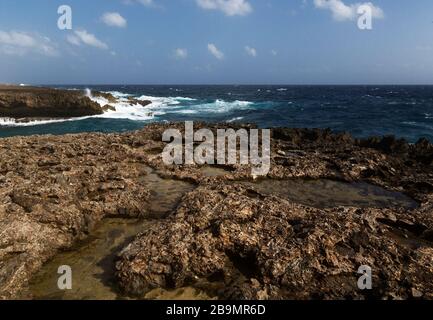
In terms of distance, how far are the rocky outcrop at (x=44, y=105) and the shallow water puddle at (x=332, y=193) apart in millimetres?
36532

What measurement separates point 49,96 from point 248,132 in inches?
1239

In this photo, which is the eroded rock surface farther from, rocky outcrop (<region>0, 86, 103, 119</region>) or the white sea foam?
the white sea foam

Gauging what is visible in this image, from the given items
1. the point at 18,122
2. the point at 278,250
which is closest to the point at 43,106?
the point at 18,122

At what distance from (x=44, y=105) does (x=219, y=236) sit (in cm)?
4090

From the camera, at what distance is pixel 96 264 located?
26.7 ft

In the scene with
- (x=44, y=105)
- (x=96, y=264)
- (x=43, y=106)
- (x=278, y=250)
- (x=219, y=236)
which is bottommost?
(x=96, y=264)

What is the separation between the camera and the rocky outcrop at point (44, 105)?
134ft

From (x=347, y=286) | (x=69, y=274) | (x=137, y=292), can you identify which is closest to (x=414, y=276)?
(x=347, y=286)

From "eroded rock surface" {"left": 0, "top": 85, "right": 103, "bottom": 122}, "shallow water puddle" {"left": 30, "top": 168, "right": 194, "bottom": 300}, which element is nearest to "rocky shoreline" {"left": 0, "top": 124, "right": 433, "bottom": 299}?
"shallow water puddle" {"left": 30, "top": 168, "right": 194, "bottom": 300}

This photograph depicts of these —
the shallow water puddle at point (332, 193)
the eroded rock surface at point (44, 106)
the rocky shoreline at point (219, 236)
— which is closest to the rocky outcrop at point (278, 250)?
the rocky shoreline at point (219, 236)

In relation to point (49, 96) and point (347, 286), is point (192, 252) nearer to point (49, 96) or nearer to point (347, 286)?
point (347, 286)

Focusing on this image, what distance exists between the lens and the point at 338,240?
8188 mm

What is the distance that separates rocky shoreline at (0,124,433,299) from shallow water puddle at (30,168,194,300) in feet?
0.76

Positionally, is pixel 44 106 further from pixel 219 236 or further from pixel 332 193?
pixel 219 236
